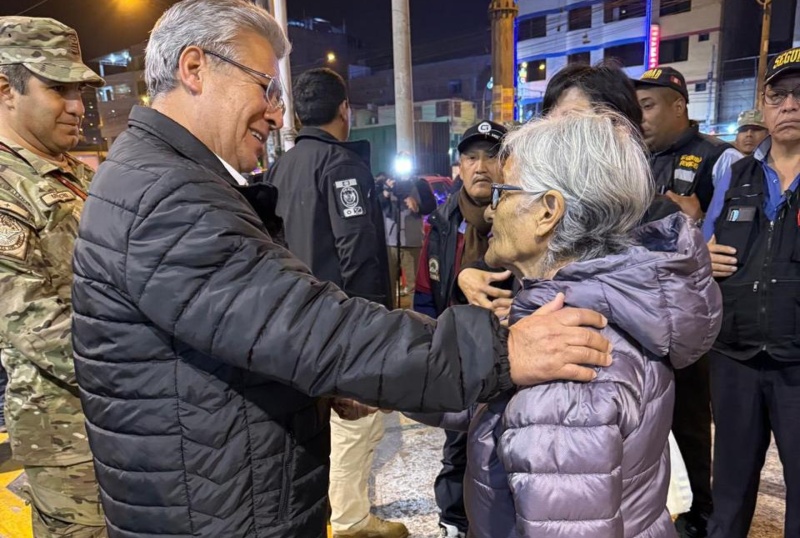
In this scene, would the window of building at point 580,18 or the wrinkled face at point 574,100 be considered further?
the window of building at point 580,18

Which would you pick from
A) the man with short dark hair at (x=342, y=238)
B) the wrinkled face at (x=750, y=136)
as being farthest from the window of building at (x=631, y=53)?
the man with short dark hair at (x=342, y=238)

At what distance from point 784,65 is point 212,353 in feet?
8.33

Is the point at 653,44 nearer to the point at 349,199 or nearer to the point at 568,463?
the point at 349,199

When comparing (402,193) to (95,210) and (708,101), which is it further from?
(708,101)

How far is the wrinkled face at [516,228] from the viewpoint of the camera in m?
1.29

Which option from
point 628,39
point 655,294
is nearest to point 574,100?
point 655,294

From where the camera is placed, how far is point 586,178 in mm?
1205

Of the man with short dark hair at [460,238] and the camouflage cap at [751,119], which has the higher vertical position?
the camouflage cap at [751,119]

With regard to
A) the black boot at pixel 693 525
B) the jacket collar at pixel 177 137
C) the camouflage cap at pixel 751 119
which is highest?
the camouflage cap at pixel 751 119

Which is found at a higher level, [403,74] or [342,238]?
[403,74]

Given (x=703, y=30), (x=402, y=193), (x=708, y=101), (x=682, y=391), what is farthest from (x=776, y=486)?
(x=703, y=30)

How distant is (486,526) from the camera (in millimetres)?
1276

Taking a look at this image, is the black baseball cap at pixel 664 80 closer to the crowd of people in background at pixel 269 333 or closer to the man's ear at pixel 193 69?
the crowd of people in background at pixel 269 333

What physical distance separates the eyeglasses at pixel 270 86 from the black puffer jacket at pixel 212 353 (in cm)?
23
